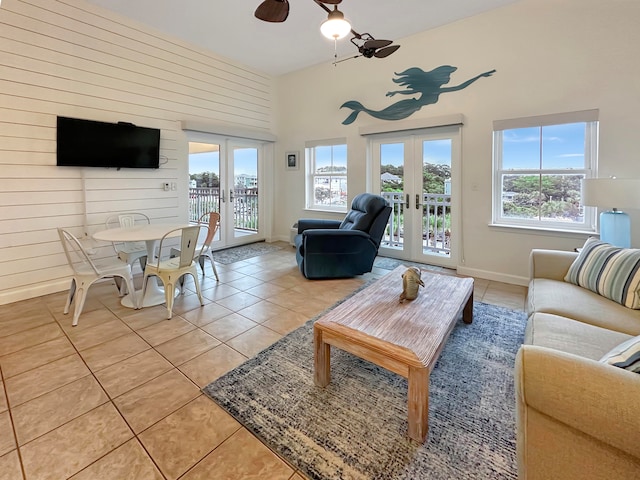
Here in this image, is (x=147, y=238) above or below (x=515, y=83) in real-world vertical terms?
below

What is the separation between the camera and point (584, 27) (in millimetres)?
3322

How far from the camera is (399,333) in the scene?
5.75 ft

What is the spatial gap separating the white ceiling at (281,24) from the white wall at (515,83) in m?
0.22

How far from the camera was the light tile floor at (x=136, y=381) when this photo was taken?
56.5 inches

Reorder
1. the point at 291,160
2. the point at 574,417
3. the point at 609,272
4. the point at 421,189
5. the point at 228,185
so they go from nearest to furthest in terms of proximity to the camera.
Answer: the point at 574,417 → the point at 609,272 → the point at 421,189 → the point at 228,185 → the point at 291,160

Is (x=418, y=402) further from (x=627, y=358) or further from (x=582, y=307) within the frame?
(x=582, y=307)

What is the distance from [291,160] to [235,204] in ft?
4.63

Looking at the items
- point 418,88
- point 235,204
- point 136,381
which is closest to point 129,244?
point 136,381

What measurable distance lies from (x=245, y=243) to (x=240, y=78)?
10.0ft

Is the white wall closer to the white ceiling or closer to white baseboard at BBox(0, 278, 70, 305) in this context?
the white ceiling

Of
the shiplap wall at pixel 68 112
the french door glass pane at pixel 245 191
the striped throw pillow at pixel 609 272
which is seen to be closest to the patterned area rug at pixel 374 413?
the striped throw pillow at pixel 609 272

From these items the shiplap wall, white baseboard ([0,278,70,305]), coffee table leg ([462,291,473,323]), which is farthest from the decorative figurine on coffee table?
white baseboard ([0,278,70,305])

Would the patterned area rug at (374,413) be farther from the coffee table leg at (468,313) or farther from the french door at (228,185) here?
the french door at (228,185)

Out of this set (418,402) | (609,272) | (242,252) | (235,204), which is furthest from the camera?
(235,204)
